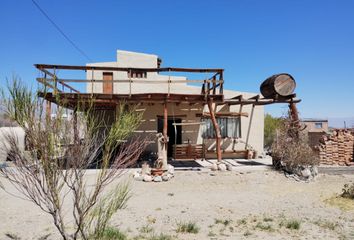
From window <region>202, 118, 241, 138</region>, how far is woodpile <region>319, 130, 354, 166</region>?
453 cm

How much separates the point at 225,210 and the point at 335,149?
8575mm

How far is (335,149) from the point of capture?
12508 millimetres

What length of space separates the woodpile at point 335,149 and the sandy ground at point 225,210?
1.87 m

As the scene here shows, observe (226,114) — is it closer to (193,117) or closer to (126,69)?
(193,117)

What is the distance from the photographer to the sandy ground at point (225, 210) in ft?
18.0

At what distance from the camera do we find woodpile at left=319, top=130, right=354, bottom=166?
1248cm

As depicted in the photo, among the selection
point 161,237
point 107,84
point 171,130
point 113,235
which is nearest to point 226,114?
point 171,130

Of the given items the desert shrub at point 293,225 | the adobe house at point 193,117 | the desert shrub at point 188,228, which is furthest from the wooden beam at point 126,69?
the desert shrub at point 293,225

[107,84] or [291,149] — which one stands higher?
[107,84]

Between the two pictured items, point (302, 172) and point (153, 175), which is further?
point (302, 172)

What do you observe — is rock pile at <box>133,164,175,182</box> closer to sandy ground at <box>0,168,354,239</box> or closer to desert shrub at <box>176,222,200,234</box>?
sandy ground at <box>0,168,354,239</box>

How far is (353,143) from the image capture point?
504 inches

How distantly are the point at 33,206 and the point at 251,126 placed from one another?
12.3m

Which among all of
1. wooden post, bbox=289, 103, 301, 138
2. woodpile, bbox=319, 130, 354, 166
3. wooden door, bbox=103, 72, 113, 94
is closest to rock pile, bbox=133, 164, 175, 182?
wooden post, bbox=289, 103, 301, 138
